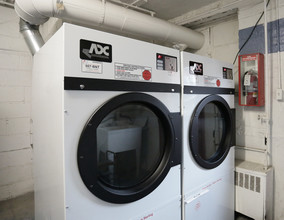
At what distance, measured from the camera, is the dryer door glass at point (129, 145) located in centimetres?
106

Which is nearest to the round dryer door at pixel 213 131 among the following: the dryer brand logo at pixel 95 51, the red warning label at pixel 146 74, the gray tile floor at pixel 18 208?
the red warning label at pixel 146 74

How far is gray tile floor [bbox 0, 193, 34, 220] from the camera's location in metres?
2.04

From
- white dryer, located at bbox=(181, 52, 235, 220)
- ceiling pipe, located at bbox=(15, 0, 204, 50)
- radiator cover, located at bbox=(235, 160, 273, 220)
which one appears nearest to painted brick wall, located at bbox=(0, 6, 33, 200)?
ceiling pipe, located at bbox=(15, 0, 204, 50)

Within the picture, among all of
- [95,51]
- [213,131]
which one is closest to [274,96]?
[213,131]

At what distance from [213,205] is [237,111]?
3.68 feet

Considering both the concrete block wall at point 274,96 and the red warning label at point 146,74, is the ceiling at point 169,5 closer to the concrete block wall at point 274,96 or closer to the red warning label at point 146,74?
the concrete block wall at point 274,96

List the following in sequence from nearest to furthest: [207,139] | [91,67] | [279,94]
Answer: [91,67] → [207,139] → [279,94]

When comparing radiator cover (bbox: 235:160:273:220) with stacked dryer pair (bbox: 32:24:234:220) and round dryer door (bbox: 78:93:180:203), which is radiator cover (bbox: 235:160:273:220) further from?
round dryer door (bbox: 78:93:180:203)

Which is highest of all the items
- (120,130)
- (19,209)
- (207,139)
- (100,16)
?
(100,16)

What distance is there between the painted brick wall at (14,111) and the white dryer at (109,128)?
4.70ft

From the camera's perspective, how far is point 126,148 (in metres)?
1.18

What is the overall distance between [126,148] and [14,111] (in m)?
1.92

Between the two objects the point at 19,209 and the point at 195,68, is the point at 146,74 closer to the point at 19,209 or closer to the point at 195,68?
the point at 195,68

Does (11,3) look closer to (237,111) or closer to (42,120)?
(42,120)
